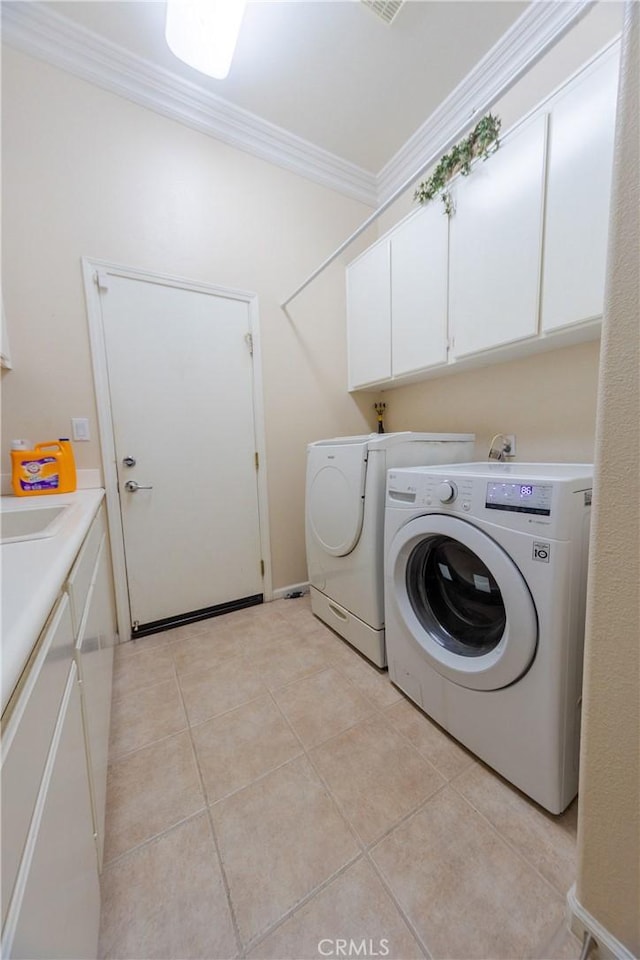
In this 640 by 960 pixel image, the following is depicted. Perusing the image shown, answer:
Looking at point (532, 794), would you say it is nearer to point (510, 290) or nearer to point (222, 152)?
point (510, 290)

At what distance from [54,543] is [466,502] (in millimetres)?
1103

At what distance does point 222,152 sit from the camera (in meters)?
2.07

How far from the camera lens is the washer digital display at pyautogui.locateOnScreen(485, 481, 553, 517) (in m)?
0.91

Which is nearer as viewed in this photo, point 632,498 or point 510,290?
point 632,498

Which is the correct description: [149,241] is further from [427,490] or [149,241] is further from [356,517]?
[427,490]

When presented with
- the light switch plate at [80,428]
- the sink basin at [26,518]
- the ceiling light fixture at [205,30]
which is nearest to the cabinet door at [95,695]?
the sink basin at [26,518]

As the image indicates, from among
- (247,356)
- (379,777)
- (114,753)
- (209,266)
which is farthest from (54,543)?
(209,266)

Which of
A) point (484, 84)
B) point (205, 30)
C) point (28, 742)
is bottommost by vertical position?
point (28, 742)

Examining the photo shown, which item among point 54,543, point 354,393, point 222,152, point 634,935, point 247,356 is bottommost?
point 634,935

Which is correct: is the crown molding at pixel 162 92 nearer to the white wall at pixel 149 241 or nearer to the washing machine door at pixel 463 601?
the white wall at pixel 149 241

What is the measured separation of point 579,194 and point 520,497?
3.75 ft

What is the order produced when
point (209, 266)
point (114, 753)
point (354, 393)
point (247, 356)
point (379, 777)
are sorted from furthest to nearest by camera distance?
point (354, 393)
point (247, 356)
point (209, 266)
point (114, 753)
point (379, 777)

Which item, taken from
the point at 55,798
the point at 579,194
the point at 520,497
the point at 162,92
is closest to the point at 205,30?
the point at 162,92

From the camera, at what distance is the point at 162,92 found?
185cm
